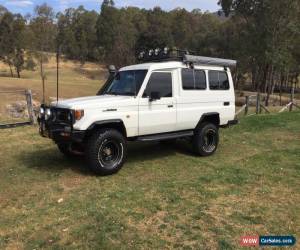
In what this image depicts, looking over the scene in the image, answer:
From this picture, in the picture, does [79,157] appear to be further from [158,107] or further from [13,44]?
[13,44]

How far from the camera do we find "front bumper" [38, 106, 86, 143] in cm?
728

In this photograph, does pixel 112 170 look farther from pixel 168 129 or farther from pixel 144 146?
pixel 144 146

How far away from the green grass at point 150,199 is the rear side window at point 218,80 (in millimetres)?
1642

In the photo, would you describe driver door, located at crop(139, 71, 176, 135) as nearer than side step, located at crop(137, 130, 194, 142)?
Yes

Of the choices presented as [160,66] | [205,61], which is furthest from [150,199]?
[205,61]

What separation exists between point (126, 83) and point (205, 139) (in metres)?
2.40

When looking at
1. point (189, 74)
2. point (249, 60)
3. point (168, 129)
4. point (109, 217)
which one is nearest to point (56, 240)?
point (109, 217)

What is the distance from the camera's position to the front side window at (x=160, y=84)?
8.24m

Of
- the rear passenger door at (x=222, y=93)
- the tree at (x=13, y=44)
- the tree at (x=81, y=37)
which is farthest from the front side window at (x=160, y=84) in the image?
the tree at (x=81, y=37)

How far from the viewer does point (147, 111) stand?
815 centimetres

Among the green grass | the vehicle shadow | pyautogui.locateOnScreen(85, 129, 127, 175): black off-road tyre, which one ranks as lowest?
the green grass

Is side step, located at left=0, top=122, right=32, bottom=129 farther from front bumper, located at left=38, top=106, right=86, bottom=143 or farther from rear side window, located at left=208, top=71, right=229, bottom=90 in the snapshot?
rear side window, located at left=208, top=71, right=229, bottom=90

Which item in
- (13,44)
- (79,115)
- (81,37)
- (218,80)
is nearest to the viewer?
(79,115)

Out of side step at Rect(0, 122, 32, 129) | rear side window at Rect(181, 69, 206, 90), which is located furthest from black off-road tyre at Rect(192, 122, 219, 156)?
side step at Rect(0, 122, 32, 129)
